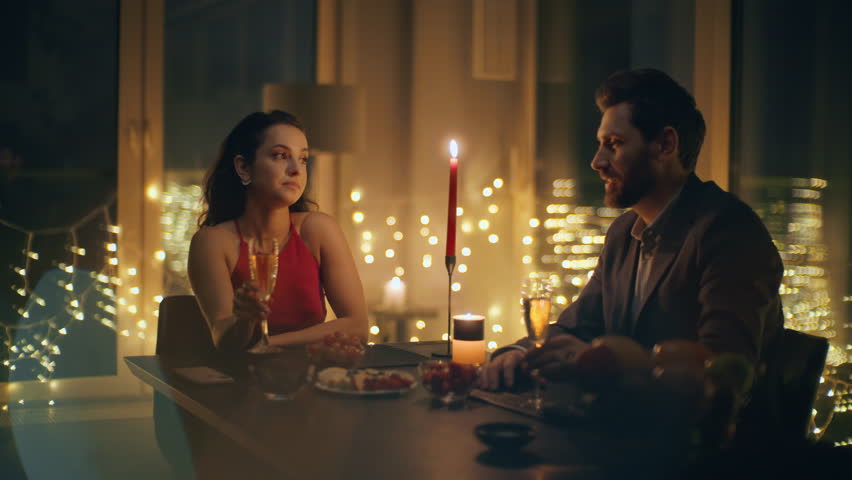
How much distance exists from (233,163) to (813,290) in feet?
6.56

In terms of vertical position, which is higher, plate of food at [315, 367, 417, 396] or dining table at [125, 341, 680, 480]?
plate of food at [315, 367, 417, 396]

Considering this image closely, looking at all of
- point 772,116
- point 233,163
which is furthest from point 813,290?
point 233,163

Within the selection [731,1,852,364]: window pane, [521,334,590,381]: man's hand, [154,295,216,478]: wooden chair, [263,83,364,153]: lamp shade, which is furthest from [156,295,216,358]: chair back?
[731,1,852,364]: window pane

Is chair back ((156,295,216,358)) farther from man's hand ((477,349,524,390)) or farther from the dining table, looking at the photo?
man's hand ((477,349,524,390))

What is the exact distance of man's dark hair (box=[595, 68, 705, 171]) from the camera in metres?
1.78

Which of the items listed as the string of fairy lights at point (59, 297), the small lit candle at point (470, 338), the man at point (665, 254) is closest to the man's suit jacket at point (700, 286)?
the man at point (665, 254)

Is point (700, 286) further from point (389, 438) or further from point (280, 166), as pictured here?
point (280, 166)

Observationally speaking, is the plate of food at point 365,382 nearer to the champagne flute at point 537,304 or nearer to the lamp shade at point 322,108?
the champagne flute at point 537,304

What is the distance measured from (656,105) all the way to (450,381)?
0.74m

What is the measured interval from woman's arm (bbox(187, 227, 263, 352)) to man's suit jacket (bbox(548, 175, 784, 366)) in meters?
0.65

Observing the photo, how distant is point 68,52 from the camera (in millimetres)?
4184

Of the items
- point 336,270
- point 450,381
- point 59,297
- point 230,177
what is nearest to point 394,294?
point 59,297

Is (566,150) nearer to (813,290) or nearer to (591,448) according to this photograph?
(813,290)

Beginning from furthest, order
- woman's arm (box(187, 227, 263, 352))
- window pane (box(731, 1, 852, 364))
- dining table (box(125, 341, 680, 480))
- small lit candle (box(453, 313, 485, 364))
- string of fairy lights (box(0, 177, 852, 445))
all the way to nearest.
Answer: string of fairy lights (box(0, 177, 852, 445)) → window pane (box(731, 1, 852, 364)) → woman's arm (box(187, 227, 263, 352)) → small lit candle (box(453, 313, 485, 364)) → dining table (box(125, 341, 680, 480))
